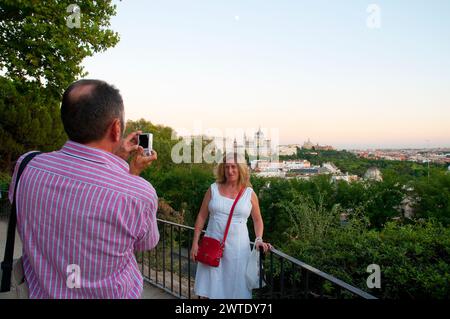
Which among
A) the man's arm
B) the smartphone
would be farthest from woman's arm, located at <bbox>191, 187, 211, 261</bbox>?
the man's arm

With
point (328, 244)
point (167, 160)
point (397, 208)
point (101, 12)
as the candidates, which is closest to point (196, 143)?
point (167, 160)

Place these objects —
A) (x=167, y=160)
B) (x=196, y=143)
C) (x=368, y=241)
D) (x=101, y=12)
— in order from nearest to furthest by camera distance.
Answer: (x=368, y=241), (x=101, y=12), (x=196, y=143), (x=167, y=160)

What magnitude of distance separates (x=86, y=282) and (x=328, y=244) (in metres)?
4.04

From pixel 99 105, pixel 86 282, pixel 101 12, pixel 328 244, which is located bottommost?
pixel 328 244

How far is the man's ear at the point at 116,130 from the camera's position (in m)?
1.49

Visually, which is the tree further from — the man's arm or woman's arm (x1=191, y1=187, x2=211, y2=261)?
the man's arm

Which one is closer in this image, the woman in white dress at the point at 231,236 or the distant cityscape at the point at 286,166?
the woman in white dress at the point at 231,236

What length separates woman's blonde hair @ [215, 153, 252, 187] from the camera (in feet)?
12.1

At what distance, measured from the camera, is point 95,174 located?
1399 millimetres

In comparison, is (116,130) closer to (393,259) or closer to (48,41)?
(393,259)

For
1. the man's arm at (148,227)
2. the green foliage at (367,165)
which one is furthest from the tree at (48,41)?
the man's arm at (148,227)

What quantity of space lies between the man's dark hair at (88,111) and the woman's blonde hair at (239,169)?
89.5 inches

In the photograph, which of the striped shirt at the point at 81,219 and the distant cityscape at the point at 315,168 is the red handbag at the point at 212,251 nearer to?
the striped shirt at the point at 81,219
